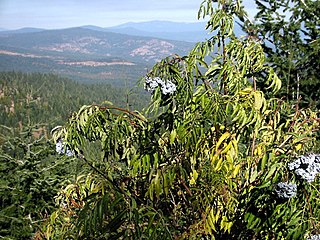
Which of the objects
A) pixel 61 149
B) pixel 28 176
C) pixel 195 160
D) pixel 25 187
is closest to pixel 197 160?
pixel 195 160

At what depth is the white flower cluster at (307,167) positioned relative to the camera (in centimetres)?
171

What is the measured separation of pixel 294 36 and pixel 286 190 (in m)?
6.17

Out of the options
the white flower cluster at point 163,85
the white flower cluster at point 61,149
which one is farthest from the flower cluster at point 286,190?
the white flower cluster at point 61,149

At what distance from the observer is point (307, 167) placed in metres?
1.71

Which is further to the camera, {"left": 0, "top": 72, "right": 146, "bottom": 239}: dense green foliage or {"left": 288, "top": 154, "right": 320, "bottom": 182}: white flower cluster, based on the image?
{"left": 0, "top": 72, "right": 146, "bottom": 239}: dense green foliage

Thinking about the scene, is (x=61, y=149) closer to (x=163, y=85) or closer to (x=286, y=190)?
(x=163, y=85)

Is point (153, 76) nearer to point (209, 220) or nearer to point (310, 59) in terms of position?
point (209, 220)

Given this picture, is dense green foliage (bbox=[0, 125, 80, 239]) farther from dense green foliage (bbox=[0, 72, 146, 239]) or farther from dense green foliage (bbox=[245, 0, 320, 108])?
dense green foliage (bbox=[245, 0, 320, 108])

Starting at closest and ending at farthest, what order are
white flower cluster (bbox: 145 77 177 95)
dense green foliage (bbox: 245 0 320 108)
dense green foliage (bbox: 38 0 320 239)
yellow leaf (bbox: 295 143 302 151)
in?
1. dense green foliage (bbox: 38 0 320 239)
2. white flower cluster (bbox: 145 77 177 95)
3. yellow leaf (bbox: 295 143 302 151)
4. dense green foliage (bbox: 245 0 320 108)

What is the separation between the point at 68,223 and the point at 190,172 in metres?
0.79

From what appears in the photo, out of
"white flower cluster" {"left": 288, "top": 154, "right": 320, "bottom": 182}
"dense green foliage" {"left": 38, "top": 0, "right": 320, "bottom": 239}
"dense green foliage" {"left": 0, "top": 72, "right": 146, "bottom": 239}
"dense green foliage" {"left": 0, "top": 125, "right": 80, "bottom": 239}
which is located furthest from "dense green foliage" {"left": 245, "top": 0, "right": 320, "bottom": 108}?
"white flower cluster" {"left": 288, "top": 154, "right": 320, "bottom": 182}

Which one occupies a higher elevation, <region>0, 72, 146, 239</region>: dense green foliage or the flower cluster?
the flower cluster

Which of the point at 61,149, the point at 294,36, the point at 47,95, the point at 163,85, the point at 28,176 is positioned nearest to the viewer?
the point at 163,85

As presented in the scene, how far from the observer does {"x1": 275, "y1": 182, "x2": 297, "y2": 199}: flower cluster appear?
174cm
